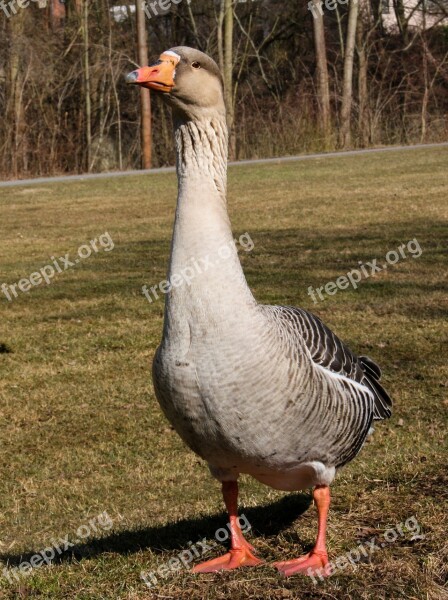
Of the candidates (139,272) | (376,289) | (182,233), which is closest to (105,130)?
(139,272)

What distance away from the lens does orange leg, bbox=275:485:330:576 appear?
3.61m

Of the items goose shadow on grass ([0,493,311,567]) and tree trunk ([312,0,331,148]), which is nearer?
goose shadow on grass ([0,493,311,567])

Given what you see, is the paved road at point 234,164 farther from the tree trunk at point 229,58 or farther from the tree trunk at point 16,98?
the tree trunk at point 229,58

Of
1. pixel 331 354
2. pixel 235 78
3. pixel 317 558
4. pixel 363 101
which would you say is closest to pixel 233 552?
pixel 317 558

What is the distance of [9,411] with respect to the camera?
677cm

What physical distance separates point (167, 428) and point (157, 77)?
348cm

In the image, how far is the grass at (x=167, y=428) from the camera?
3793 millimetres

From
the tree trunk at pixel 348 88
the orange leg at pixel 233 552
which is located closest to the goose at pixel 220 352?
the orange leg at pixel 233 552

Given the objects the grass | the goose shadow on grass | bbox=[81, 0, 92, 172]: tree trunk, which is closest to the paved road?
bbox=[81, 0, 92, 172]: tree trunk

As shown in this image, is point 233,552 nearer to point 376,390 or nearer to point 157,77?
point 376,390

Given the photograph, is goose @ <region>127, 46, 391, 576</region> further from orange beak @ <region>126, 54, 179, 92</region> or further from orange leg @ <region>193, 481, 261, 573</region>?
orange leg @ <region>193, 481, 261, 573</region>

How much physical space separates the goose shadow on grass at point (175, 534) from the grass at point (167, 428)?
0.02 metres

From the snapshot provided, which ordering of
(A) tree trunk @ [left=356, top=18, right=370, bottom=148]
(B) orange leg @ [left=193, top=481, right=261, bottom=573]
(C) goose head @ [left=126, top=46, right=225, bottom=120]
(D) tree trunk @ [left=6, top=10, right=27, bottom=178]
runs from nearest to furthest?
(C) goose head @ [left=126, top=46, right=225, bottom=120]
(B) orange leg @ [left=193, top=481, right=261, bottom=573]
(D) tree trunk @ [left=6, top=10, right=27, bottom=178]
(A) tree trunk @ [left=356, top=18, right=370, bottom=148]

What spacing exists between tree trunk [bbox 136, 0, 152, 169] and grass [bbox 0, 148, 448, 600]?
45.8 ft
